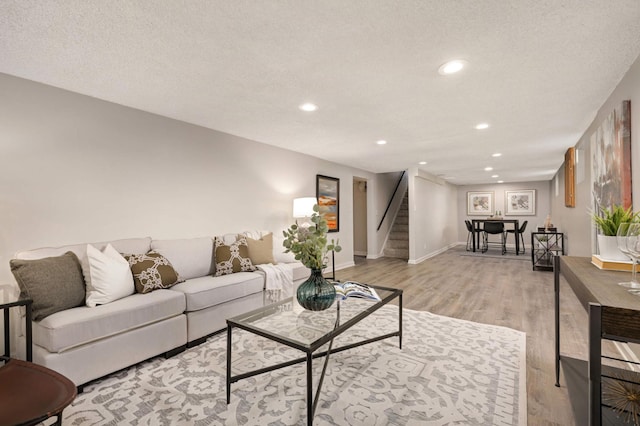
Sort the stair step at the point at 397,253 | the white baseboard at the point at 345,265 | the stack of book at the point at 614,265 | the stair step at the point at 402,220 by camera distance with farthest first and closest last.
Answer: the stair step at the point at 402,220, the stair step at the point at 397,253, the white baseboard at the point at 345,265, the stack of book at the point at 614,265

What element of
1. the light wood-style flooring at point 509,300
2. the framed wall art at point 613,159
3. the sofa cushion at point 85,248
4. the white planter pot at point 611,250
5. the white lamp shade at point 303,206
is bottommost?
the light wood-style flooring at point 509,300

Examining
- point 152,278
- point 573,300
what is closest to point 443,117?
point 573,300

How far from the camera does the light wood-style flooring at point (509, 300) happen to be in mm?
1942

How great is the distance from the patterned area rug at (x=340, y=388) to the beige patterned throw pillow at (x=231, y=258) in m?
0.75

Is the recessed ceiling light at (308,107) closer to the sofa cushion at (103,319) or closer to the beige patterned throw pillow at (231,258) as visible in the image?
the beige patterned throw pillow at (231,258)

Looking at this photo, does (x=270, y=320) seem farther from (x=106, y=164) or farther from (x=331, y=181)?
(x=331, y=181)

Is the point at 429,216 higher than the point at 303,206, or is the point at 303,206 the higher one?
the point at 303,206

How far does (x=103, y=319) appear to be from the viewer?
80.6 inches

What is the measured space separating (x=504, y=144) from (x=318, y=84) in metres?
3.50

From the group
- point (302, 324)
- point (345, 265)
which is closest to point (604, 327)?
point (302, 324)

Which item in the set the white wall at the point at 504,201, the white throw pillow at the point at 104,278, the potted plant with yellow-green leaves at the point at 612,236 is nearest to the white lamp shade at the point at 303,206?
the white throw pillow at the point at 104,278

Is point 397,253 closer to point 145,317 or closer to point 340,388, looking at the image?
point 340,388

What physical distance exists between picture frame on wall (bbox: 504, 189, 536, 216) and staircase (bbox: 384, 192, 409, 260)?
4287 mm

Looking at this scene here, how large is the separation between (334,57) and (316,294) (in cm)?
164
